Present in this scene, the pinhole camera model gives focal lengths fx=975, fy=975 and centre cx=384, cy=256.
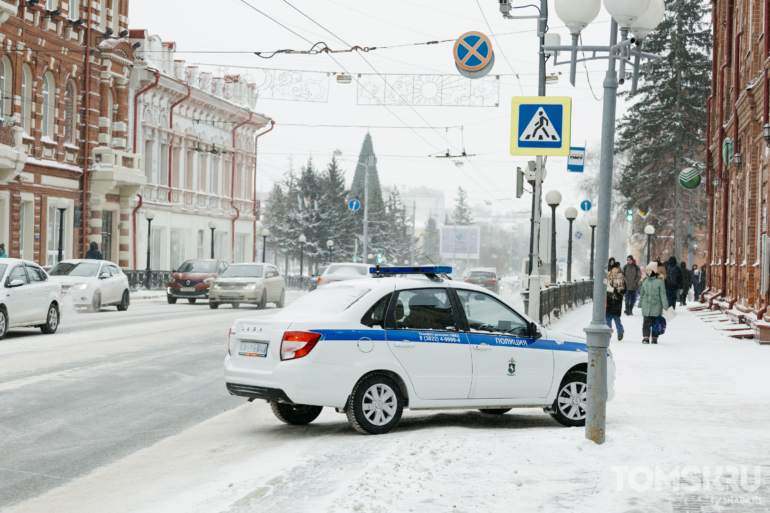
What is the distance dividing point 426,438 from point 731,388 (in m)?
6.13

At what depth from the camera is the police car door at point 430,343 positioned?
905 cm

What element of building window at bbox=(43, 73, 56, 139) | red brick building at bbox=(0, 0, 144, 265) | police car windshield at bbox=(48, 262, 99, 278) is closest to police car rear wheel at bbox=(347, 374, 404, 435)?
police car windshield at bbox=(48, 262, 99, 278)

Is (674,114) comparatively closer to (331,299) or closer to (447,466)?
(331,299)

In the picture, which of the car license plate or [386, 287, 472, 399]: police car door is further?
[386, 287, 472, 399]: police car door

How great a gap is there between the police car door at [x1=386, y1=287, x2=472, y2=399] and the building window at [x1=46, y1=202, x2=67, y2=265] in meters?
30.1

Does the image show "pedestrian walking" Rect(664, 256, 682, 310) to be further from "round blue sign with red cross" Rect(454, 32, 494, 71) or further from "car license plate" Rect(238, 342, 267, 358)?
"car license plate" Rect(238, 342, 267, 358)

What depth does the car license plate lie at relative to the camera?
8.90 m

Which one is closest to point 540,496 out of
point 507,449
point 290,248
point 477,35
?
point 507,449

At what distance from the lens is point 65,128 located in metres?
38.0

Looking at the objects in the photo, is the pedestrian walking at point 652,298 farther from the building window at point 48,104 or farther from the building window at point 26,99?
the building window at point 48,104

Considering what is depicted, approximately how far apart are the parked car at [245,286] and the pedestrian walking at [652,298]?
14642mm

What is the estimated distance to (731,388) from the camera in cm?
1278

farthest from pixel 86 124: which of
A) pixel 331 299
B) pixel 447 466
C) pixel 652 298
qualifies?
pixel 447 466

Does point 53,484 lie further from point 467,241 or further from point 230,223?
point 467,241
